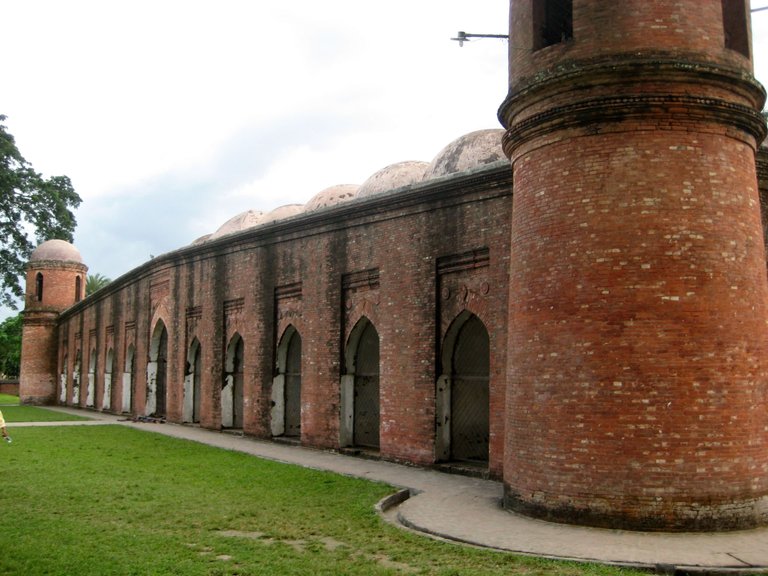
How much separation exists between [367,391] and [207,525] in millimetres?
7339

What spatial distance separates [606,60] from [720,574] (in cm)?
528

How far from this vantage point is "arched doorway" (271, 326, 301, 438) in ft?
59.5

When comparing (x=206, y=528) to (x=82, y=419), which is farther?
(x=82, y=419)

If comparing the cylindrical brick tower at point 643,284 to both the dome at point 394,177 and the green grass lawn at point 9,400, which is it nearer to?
the dome at point 394,177

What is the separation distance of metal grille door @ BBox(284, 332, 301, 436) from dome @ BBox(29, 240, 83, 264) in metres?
23.6

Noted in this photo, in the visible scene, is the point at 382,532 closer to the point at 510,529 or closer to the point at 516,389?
the point at 510,529

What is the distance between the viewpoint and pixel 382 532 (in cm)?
838

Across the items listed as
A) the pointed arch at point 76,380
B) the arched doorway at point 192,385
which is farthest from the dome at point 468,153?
the pointed arch at point 76,380

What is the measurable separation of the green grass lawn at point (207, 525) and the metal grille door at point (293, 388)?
404 cm

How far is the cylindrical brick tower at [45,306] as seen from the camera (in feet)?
124

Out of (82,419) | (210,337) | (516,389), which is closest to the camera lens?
(516,389)

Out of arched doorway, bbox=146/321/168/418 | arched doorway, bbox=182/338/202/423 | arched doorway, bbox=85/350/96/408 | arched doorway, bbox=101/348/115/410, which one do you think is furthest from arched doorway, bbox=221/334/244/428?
arched doorway, bbox=85/350/96/408

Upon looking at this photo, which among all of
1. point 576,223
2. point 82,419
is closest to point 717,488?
point 576,223

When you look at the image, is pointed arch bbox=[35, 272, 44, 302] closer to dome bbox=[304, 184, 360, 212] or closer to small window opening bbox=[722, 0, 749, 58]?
dome bbox=[304, 184, 360, 212]
